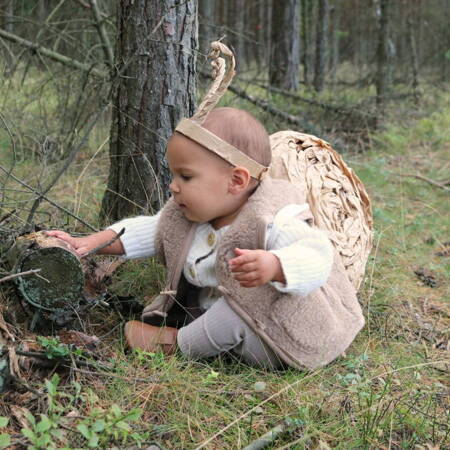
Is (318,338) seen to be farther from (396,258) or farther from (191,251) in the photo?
(396,258)

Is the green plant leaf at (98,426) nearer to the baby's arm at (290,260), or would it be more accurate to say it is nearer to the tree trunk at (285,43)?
the baby's arm at (290,260)

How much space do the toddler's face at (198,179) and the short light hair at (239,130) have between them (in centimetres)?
9

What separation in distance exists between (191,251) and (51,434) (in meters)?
1.04

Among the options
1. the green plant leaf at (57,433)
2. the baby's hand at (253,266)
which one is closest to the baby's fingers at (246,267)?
the baby's hand at (253,266)

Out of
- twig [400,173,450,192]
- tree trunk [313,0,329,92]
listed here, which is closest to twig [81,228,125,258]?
twig [400,173,450,192]

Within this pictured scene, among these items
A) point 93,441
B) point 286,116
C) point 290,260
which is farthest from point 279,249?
point 286,116

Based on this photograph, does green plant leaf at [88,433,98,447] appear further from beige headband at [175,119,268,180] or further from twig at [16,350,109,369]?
beige headband at [175,119,268,180]

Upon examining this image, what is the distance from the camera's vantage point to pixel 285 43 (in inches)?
367

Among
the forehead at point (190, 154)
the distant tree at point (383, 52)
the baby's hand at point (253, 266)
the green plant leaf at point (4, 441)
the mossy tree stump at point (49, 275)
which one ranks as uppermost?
the distant tree at point (383, 52)

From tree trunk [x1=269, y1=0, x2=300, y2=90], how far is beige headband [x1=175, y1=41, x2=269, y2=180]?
695 cm

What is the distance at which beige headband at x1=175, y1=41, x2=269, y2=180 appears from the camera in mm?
2285

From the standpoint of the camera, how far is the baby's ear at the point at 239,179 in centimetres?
234

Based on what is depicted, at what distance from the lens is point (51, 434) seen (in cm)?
178

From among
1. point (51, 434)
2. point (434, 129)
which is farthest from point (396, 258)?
point (434, 129)
